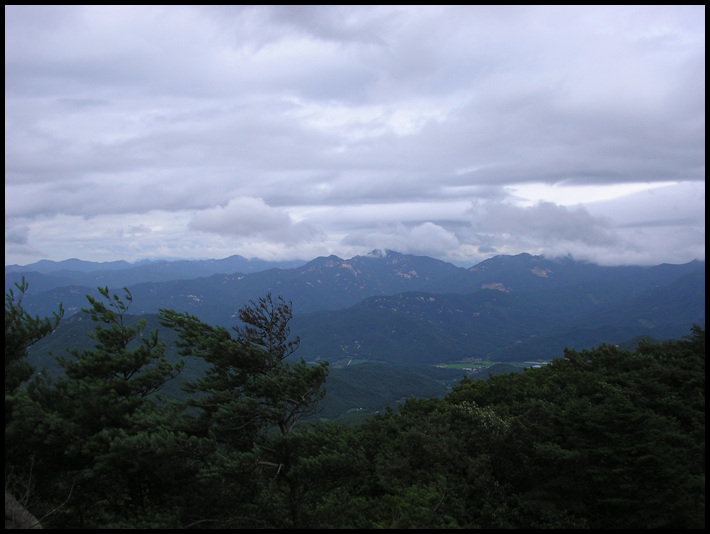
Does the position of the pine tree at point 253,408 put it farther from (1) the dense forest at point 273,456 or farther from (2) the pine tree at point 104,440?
(2) the pine tree at point 104,440

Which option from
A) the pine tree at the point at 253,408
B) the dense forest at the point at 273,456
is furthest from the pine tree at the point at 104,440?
the pine tree at the point at 253,408

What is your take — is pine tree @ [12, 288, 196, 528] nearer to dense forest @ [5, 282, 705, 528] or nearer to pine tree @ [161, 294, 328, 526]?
dense forest @ [5, 282, 705, 528]

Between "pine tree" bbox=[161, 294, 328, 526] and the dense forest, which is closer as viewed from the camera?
the dense forest

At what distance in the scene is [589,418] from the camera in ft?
60.7

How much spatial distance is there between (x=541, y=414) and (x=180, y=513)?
643 inches

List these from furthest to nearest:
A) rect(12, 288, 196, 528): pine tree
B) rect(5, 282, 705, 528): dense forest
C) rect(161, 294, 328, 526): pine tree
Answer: rect(161, 294, 328, 526): pine tree < rect(5, 282, 705, 528): dense forest < rect(12, 288, 196, 528): pine tree

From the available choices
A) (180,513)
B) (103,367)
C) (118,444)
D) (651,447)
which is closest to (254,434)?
(180,513)

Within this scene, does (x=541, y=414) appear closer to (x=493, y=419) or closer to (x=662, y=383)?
(x=493, y=419)

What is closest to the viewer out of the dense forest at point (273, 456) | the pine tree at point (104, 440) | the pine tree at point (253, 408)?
the pine tree at point (104, 440)

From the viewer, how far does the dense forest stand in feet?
50.9

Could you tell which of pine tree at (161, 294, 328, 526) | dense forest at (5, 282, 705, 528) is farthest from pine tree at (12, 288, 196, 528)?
pine tree at (161, 294, 328, 526)

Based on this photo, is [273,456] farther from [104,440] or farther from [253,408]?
[104,440]

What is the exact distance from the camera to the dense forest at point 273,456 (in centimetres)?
1550

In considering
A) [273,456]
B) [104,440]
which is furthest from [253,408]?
[104,440]
